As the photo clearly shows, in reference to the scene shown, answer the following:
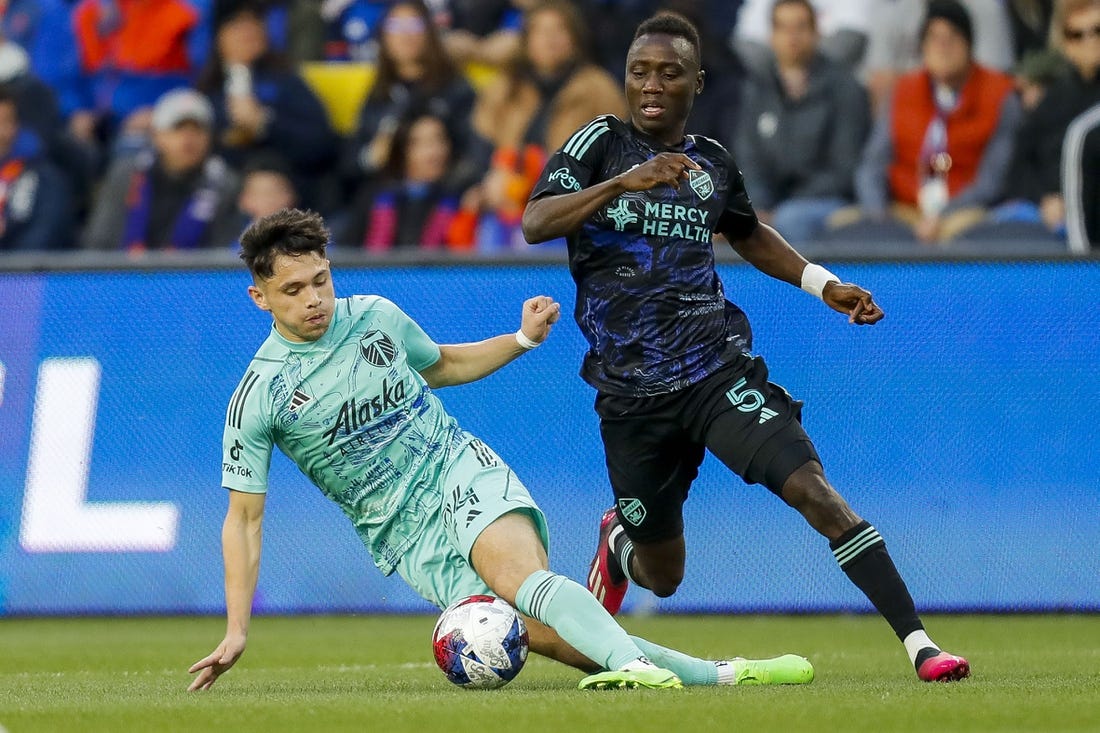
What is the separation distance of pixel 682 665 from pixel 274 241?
208 cm

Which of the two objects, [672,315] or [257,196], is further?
[257,196]

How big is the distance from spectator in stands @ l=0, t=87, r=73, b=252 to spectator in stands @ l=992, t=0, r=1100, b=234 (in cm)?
723

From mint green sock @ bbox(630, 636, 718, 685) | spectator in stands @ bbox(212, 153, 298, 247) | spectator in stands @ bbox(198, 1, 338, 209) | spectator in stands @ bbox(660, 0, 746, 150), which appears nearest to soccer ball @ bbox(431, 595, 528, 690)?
mint green sock @ bbox(630, 636, 718, 685)

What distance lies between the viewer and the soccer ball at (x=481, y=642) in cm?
589

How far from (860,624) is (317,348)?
4.08 meters

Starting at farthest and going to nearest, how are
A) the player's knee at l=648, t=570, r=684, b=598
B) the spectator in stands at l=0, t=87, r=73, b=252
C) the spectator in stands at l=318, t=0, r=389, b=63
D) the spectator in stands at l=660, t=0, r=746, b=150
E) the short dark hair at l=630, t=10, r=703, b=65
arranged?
the spectator in stands at l=318, t=0, r=389, b=63
the spectator in stands at l=0, t=87, r=73, b=252
the spectator in stands at l=660, t=0, r=746, b=150
the player's knee at l=648, t=570, r=684, b=598
the short dark hair at l=630, t=10, r=703, b=65

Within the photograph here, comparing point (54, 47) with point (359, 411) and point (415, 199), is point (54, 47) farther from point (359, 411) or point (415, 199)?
point (359, 411)

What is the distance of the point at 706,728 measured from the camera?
15.5 feet

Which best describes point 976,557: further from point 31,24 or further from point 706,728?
point 31,24

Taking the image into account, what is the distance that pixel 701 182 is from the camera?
259 inches

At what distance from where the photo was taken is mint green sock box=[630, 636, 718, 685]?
612 cm

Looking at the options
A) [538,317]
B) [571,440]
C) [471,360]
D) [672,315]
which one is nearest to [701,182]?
[672,315]

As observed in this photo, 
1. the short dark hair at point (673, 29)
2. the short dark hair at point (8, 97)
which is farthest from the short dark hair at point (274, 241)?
the short dark hair at point (8, 97)

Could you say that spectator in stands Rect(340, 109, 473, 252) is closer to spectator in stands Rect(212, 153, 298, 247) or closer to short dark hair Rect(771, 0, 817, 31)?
spectator in stands Rect(212, 153, 298, 247)
